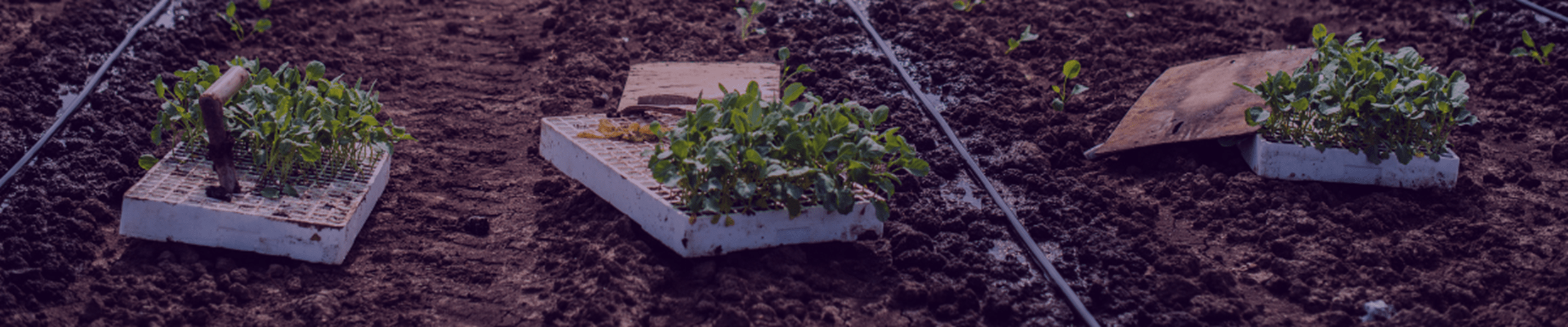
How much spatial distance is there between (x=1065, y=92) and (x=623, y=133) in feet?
7.80

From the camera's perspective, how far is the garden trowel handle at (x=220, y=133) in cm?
345

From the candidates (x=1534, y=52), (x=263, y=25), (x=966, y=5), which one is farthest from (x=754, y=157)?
(x=1534, y=52)

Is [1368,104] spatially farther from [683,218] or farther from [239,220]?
[239,220]

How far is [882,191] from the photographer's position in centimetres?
390

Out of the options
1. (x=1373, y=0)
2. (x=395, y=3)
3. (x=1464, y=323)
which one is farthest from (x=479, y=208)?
(x=1373, y=0)

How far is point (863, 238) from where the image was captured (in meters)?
3.69

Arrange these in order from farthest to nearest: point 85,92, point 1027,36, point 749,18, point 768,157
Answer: point 749,18 < point 1027,36 < point 85,92 < point 768,157

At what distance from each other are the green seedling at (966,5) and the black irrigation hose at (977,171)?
592 mm

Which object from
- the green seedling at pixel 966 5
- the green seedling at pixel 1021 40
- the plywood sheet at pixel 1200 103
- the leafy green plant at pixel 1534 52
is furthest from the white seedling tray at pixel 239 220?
the leafy green plant at pixel 1534 52

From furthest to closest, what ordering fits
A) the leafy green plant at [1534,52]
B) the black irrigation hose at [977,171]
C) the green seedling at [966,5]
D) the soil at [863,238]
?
the green seedling at [966,5]
the leafy green plant at [1534,52]
the black irrigation hose at [977,171]
the soil at [863,238]

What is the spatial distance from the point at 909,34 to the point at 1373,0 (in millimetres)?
3260

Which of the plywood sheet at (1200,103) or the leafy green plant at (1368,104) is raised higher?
the leafy green plant at (1368,104)

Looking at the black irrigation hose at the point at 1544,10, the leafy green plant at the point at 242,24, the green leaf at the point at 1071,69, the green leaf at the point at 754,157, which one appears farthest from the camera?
the leafy green plant at the point at 242,24

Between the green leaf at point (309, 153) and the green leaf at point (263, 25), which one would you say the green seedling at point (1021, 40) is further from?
the green leaf at point (263, 25)
